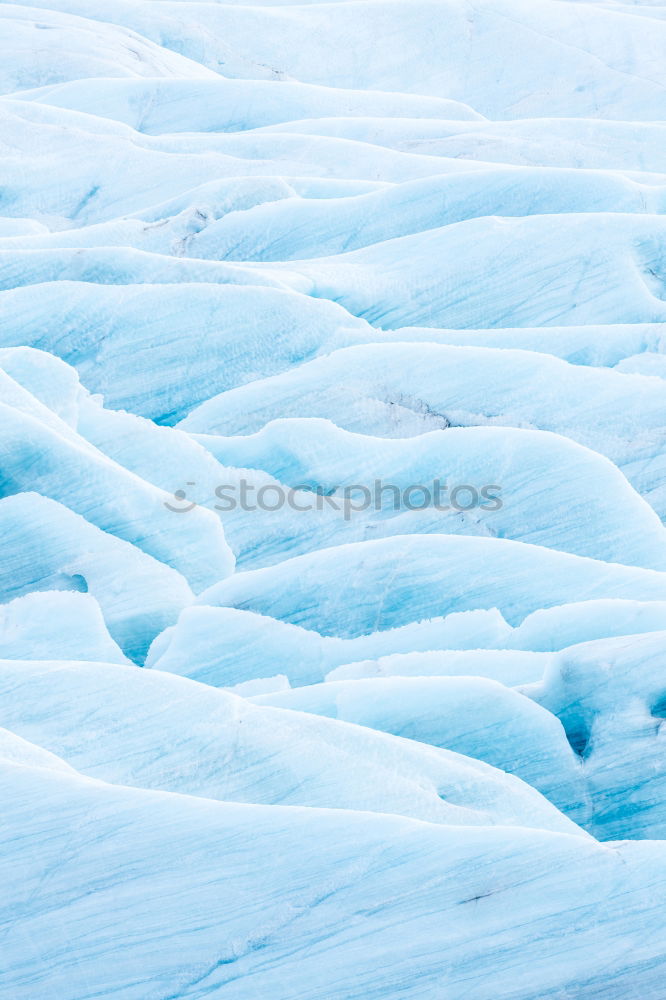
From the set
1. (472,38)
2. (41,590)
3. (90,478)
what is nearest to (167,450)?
(90,478)

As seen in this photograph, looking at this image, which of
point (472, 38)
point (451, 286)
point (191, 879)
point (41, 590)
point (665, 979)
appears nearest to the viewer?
point (665, 979)

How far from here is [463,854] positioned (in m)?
2.14

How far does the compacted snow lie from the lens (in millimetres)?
2104

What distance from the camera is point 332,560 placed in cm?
360

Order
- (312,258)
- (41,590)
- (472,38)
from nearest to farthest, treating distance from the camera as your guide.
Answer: (41,590) < (312,258) < (472,38)

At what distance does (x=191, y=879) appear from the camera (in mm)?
2150

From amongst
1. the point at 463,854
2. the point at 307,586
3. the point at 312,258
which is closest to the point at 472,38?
the point at 312,258

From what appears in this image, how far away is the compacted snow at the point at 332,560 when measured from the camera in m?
2.10

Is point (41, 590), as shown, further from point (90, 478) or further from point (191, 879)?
point (191, 879)

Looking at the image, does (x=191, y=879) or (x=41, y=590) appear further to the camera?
(x=41, y=590)

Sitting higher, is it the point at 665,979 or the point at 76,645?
the point at 665,979

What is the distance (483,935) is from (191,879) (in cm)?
56

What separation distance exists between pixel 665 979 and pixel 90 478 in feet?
8.36

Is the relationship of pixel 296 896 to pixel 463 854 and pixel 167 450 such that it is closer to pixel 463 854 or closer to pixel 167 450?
pixel 463 854
